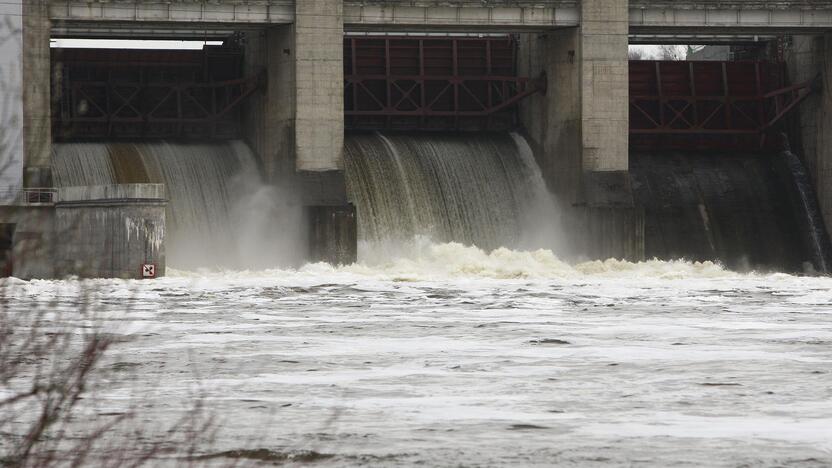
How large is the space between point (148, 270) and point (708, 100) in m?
22.0

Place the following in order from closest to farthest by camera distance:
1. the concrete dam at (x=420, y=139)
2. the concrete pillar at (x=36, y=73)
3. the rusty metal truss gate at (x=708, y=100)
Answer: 1. the concrete pillar at (x=36, y=73)
2. the concrete dam at (x=420, y=139)
3. the rusty metal truss gate at (x=708, y=100)

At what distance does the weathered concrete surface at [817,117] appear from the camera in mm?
47188

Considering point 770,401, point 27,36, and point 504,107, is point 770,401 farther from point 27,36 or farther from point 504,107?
point 504,107

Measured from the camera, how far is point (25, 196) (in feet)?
129

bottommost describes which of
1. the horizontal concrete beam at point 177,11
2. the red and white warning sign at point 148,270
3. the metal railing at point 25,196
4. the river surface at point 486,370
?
the river surface at point 486,370

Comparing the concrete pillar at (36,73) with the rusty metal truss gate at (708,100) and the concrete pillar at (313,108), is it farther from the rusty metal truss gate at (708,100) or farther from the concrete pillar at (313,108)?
the rusty metal truss gate at (708,100)

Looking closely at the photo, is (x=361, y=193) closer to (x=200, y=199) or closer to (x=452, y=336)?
(x=200, y=199)

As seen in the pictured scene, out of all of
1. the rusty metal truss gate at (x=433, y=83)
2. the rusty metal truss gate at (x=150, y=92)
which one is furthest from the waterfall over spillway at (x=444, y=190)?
the rusty metal truss gate at (x=150, y=92)

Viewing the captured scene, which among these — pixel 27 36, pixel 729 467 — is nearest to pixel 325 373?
pixel 729 467

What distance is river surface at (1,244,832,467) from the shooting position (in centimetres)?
1175

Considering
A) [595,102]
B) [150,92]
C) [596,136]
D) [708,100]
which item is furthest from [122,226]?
[708,100]

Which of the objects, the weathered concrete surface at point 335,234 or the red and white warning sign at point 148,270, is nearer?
the red and white warning sign at point 148,270

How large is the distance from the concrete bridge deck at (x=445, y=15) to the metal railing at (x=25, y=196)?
4730mm

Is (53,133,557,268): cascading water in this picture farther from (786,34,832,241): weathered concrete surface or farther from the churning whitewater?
(786,34,832,241): weathered concrete surface
